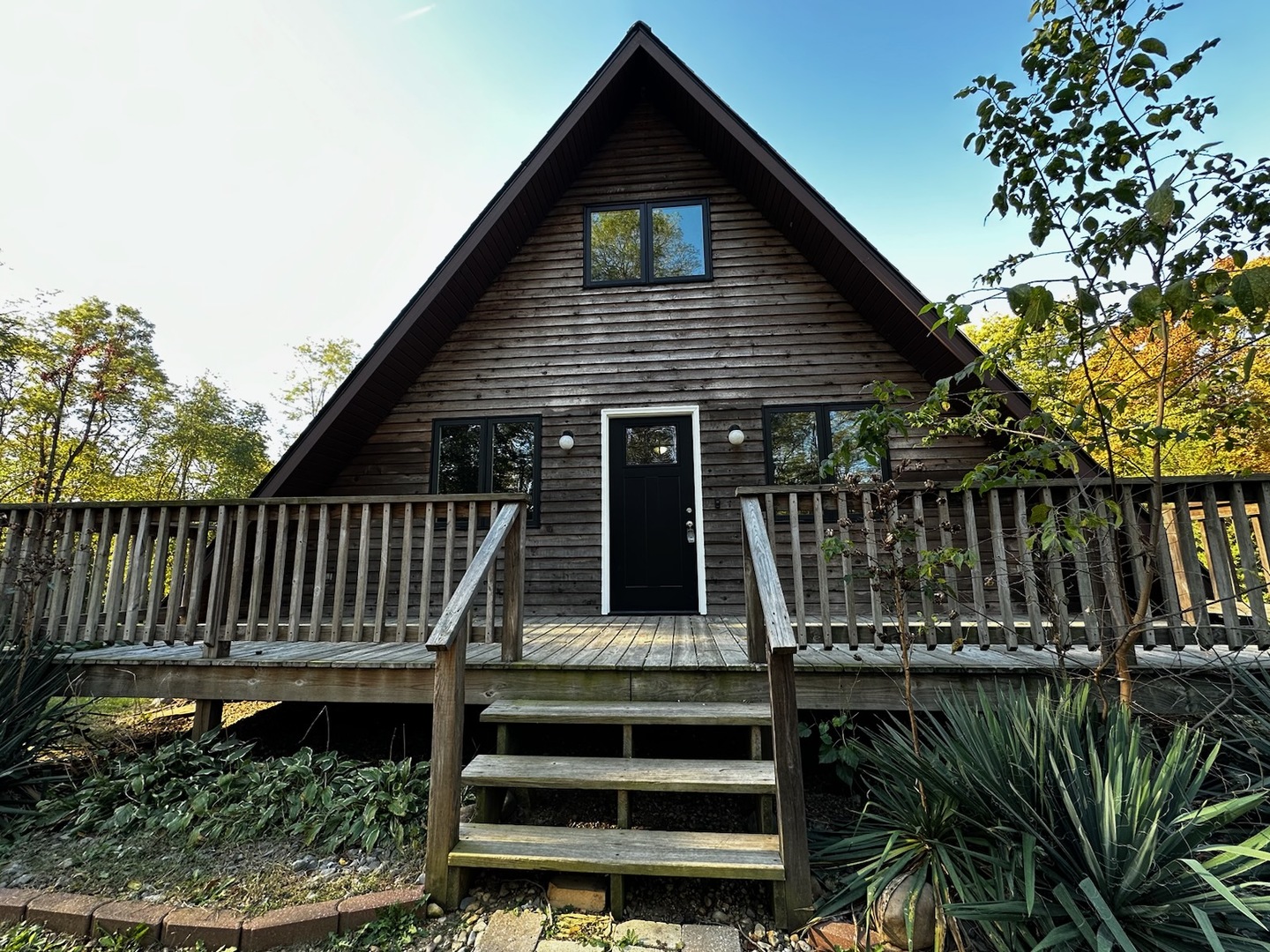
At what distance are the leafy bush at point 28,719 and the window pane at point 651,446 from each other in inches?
167

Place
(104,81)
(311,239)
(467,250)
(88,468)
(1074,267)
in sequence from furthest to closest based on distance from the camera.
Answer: (311,239) → (88,468) → (104,81) → (467,250) → (1074,267)

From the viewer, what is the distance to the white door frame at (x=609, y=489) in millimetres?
5008

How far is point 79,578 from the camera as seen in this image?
3.43 metres

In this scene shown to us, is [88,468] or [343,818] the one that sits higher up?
[88,468]

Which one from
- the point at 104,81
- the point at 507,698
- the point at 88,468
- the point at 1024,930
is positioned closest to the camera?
the point at 1024,930

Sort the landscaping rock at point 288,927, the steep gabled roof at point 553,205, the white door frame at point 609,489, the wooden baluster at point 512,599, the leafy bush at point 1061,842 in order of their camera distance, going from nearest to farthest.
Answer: the leafy bush at point 1061,842
the landscaping rock at point 288,927
the wooden baluster at point 512,599
the steep gabled roof at point 553,205
the white door frame at point 609,489

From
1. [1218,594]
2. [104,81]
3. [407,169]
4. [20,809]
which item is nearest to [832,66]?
[407,169]

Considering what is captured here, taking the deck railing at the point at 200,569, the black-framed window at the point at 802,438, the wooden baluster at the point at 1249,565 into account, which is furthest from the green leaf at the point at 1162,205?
the black-framed window at the point at 802,438

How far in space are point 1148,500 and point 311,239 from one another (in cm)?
1398

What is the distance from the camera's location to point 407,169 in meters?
7.19

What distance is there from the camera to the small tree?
197 cm

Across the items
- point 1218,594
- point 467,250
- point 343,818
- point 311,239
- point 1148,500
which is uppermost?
point 311,239

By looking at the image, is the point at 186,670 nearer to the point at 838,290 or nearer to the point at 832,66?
the point at 838,290

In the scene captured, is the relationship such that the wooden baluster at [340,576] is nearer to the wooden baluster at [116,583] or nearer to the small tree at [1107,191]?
the wooden baluster at [116,583]
